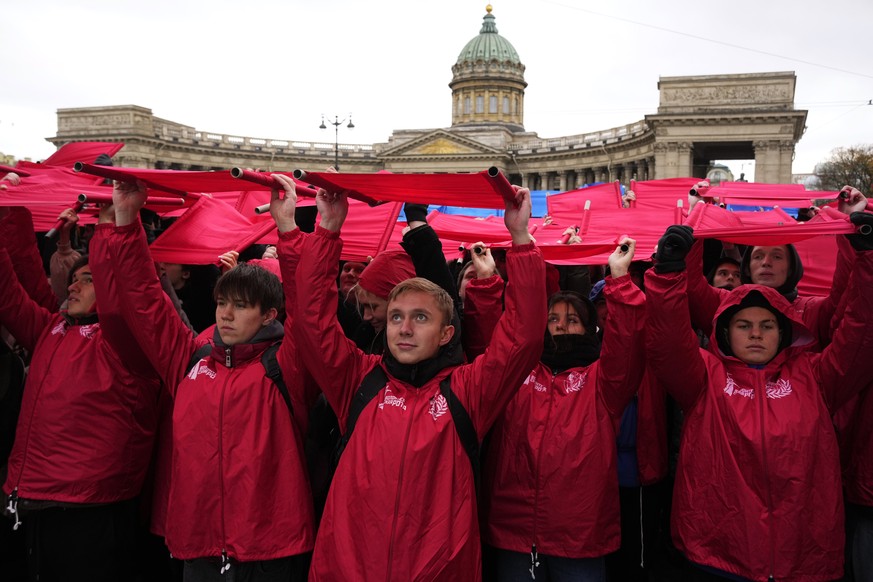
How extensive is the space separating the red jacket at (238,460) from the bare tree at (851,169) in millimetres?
49523

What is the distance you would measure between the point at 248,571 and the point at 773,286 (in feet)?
11.5

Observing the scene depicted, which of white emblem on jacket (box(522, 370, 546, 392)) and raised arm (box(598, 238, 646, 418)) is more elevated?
raised arm (box(598, 238, 646, 418))

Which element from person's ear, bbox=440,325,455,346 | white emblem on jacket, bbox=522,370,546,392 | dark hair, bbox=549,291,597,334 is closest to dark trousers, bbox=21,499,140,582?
person's ear, bbox=440,325,455,346

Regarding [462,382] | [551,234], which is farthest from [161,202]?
[551,234]

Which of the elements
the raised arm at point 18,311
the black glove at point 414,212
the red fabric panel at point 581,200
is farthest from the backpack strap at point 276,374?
the red fabric panel at point 581,200

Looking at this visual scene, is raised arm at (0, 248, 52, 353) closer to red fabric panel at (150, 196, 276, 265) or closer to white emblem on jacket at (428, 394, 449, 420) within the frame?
red fabric panel at (150, 196, 276, 265)

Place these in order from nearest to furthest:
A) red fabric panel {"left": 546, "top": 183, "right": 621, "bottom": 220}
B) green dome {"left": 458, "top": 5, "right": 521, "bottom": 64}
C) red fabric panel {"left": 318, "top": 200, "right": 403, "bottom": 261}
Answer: red fabric panel {"left": 318, "top": 200, "right": 403, "bottom": 261}, red fabric panel {"left": 546, "top": 183, "right": 621, "bottom": 220}, green dome {"left": 458, "top": 5, "right": 521, "bottom": 64}

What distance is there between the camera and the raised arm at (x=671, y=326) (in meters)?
3.32

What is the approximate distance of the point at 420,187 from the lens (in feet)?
12.1

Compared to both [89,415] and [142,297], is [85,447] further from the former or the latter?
[142,297]

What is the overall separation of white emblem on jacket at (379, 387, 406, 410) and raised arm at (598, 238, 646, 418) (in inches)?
42.0

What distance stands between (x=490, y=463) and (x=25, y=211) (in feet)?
10.7

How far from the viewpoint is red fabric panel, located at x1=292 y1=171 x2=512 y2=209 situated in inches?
132

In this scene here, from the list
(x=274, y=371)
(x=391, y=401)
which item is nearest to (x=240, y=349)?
(x=274, y=371)
